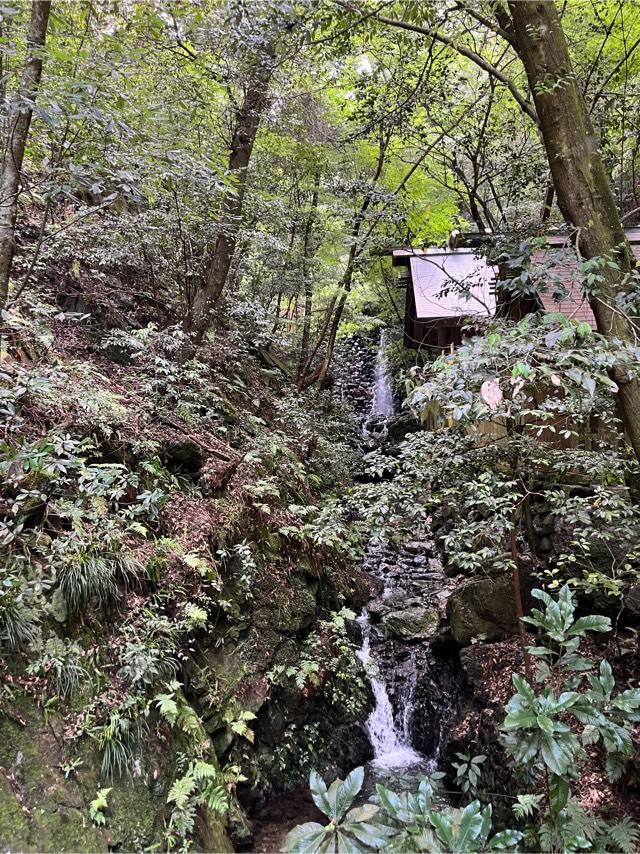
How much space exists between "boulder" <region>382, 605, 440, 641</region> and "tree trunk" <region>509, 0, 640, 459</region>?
654 centimetres

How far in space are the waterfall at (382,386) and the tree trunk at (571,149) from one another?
14843 mm

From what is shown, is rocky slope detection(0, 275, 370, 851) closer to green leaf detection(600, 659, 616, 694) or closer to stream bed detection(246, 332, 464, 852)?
stream bed detection(246, 332, 464, 852)

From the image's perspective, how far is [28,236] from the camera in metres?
8.42

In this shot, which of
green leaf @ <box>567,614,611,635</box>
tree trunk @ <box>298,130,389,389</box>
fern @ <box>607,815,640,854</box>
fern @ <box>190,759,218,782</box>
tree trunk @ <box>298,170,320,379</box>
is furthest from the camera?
tree trunk @ <box>298,170,320,379</box>

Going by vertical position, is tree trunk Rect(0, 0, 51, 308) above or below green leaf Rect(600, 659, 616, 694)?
above

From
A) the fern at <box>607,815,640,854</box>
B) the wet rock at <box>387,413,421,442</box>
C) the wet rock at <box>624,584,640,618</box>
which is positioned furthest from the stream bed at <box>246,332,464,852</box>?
the wet rock at <box>387,413,421,442</box>

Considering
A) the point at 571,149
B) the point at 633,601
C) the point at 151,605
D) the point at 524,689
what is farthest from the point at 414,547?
the point at 571,149

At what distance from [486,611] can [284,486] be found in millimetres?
3692

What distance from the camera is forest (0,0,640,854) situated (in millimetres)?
3443

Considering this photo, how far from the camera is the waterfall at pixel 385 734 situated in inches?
279

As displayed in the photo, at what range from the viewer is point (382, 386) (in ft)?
66.6

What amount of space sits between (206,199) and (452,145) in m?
5.43

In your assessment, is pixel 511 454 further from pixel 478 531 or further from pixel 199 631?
pixel 199 631

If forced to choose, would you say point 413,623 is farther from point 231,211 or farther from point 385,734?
point 231,211
